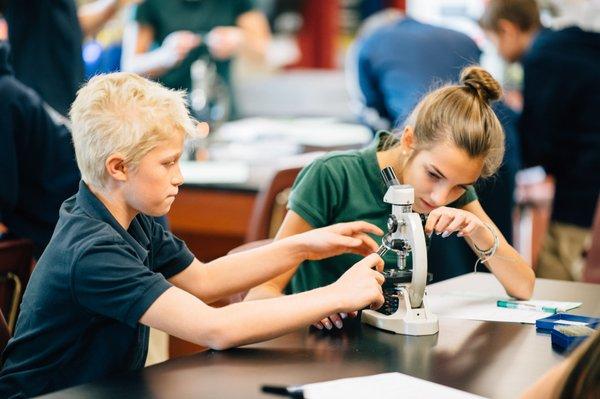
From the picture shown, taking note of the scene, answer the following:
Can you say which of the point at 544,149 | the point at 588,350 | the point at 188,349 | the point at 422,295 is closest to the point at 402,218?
the point at 422,295

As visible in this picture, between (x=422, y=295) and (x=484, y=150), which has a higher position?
(x=484, y=150)

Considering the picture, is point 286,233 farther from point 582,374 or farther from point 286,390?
point 582,374

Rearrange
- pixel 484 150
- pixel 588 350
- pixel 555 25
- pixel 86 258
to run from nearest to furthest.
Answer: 1. pixel 588 350
2. pixel 86 258
3. pixel 484 150
4. pixel 555 25

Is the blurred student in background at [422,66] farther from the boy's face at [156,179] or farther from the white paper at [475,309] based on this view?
the boy's face at [156,179]

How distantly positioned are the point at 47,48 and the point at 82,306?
68.6 inches

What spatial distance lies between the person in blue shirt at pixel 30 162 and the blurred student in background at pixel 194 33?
1666 mm

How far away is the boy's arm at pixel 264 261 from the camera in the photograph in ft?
6.70

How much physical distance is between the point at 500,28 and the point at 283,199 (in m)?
1.48

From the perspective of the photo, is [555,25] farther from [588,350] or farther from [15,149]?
[588,350]

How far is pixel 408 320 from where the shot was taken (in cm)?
188

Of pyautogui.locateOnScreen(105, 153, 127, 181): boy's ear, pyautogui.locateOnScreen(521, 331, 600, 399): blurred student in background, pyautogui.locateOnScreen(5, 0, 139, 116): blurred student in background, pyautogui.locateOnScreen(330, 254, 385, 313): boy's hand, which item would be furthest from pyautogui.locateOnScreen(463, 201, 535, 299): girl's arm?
pyautogui.locateOnScreen(5, 0, 139, 116): blurred student in background

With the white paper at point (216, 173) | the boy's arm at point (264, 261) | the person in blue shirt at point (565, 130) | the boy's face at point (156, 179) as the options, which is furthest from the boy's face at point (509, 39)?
the boy's face at point (156, 179)

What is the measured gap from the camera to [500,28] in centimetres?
409

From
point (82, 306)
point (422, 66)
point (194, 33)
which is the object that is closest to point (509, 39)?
point (422, 66)
